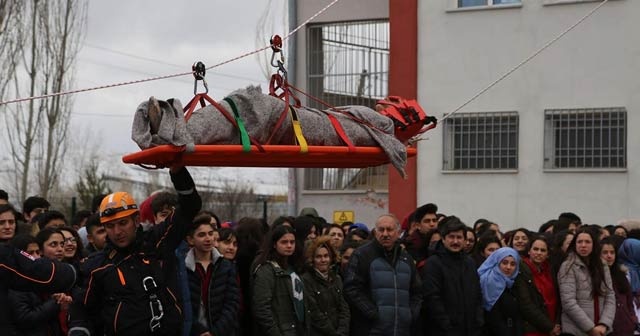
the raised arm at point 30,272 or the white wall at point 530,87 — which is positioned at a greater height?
the white wall at point 530,87

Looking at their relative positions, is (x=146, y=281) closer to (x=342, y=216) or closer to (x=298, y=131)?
(x=298, y=131)

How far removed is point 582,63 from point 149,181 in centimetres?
3744

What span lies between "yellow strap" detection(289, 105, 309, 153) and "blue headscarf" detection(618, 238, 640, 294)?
6042 mm

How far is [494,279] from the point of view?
427 inches

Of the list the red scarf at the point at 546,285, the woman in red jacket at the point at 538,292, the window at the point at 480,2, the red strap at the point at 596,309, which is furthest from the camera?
the window at the point at 480,2

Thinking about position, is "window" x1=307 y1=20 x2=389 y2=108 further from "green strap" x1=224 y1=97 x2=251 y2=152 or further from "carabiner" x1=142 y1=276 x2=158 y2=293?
"carabiner" x1=142 y1=276 x2=158 y2=293

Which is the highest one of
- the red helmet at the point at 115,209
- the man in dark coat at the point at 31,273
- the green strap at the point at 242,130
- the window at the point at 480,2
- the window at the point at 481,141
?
the window at the point at 480,2

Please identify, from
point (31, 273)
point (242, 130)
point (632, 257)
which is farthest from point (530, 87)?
point (31, 273)

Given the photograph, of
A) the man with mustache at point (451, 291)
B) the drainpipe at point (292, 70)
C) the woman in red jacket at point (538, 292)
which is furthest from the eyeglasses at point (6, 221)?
the drainpipe at point (292, 70)

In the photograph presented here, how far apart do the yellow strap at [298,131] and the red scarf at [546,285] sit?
14.7ft

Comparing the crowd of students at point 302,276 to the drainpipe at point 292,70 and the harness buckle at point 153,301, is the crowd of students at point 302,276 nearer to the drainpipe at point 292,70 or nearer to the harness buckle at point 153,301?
the harness buckle at point 153,301

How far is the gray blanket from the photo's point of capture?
699cm

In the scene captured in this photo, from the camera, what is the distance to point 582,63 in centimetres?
1844

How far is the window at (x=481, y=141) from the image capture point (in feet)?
62.4
